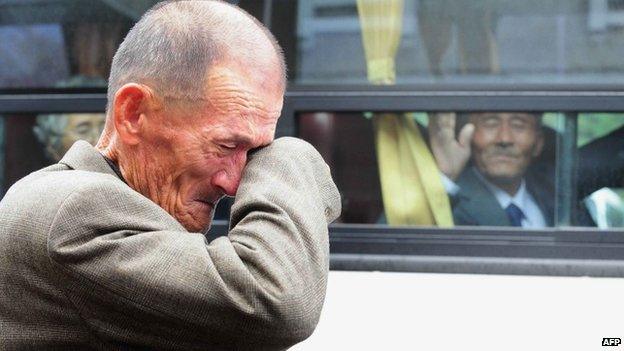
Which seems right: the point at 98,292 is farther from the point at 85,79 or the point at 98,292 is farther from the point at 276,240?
the point at 85,79

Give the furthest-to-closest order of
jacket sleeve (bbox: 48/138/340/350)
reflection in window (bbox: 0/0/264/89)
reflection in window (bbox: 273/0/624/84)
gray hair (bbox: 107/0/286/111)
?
reflection in window (bbox: 0/0/264/89) → reflection in window (bbox: 273/0/624/84) → gray hair (bbox: 107/0/286/111) → jacket sleeve (bbox: 48/138/340/350)

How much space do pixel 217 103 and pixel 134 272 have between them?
0.28 m

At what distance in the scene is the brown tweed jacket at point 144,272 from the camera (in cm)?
142

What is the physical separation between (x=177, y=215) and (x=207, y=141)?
0.47 feet

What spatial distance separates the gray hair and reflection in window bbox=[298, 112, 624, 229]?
167cm

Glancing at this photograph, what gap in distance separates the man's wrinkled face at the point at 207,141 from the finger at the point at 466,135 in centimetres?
166

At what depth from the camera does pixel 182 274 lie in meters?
1.42

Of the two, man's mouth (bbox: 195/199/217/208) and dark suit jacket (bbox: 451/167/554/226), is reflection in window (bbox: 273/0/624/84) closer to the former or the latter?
dark suit jacket (bbox: 451/167/554/226)

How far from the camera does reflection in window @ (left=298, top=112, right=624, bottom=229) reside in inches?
125

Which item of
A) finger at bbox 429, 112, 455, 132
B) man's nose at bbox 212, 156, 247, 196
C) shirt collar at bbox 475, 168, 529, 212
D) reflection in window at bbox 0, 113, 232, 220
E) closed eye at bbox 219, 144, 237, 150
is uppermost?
closed eye at bbox 219, 144, 237, 150

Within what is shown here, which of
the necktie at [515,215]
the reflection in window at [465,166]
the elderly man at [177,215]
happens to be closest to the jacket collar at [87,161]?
the elderly man at [177,215]

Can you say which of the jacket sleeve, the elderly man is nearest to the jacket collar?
the elderly man

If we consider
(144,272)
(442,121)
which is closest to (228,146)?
(144,272)

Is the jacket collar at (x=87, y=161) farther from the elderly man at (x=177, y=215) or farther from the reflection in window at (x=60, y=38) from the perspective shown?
the reflection in window at (x=60, y=38)
